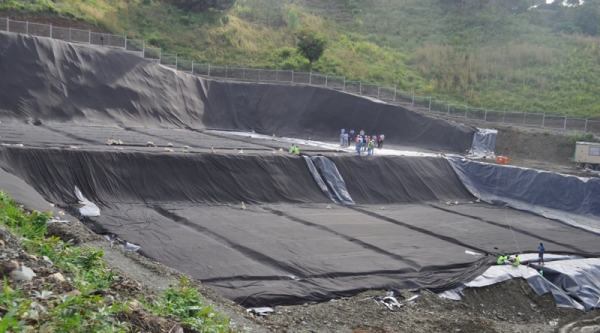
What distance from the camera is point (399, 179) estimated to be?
2338cm

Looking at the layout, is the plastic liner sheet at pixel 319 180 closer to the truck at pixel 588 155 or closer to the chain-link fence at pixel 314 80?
the truck at pixel 588 155

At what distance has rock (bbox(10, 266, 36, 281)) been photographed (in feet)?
18.8

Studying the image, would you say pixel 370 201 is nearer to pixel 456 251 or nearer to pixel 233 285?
pixel 456 251

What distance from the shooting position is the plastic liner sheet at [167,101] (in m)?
28.2

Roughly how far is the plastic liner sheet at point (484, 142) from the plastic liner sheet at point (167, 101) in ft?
1.31

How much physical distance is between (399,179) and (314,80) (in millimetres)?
15315

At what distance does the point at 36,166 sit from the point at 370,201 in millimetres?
11807

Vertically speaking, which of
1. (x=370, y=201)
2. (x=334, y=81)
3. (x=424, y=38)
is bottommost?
(x=370, y=201)

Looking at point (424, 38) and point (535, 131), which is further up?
point (424, 38)

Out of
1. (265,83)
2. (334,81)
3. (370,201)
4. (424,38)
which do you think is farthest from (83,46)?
(424,38)

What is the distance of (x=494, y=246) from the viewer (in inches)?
630

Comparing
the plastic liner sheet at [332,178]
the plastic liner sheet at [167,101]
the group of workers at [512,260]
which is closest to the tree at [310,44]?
the plastic liner sheet at [167,101]

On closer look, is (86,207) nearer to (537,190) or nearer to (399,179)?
(399,179)

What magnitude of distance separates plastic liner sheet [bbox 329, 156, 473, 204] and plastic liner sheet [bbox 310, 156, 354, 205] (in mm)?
294
